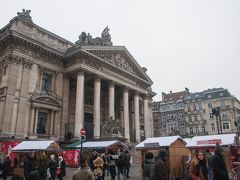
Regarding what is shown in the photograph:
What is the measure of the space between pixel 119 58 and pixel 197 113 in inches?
1443

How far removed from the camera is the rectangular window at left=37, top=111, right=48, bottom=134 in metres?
28.4

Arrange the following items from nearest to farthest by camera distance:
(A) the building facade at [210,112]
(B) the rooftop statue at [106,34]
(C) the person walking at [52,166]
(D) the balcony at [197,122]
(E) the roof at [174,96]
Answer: (C) the person walking at [52,166] → (B) the rooftop statue at [106,34] → (A) the building facade at [210,112] → (D) the balcony at [197,122] → (E) the roof at [174,96]

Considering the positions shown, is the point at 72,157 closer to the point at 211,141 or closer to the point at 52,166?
the point at 52,166

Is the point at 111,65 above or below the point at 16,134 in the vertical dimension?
above

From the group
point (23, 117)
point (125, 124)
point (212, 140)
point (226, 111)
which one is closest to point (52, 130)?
point (23, 117)

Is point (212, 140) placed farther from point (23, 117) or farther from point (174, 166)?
point (23, 117)

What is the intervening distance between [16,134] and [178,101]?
53.4m

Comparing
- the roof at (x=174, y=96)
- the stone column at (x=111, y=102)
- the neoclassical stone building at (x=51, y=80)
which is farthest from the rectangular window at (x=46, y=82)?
the roof at (x=174, y=96)

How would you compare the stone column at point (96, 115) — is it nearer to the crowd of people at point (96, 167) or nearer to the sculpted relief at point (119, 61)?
the sculpted relief at point (119, 61)

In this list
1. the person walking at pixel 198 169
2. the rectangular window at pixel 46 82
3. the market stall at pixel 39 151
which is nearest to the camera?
the person walking at pixel 198 169

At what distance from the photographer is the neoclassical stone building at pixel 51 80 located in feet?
85.0

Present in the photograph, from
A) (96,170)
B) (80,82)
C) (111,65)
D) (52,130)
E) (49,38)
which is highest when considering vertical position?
(49,38)

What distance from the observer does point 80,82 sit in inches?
1180

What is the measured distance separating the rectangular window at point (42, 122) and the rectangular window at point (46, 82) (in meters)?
3.22
